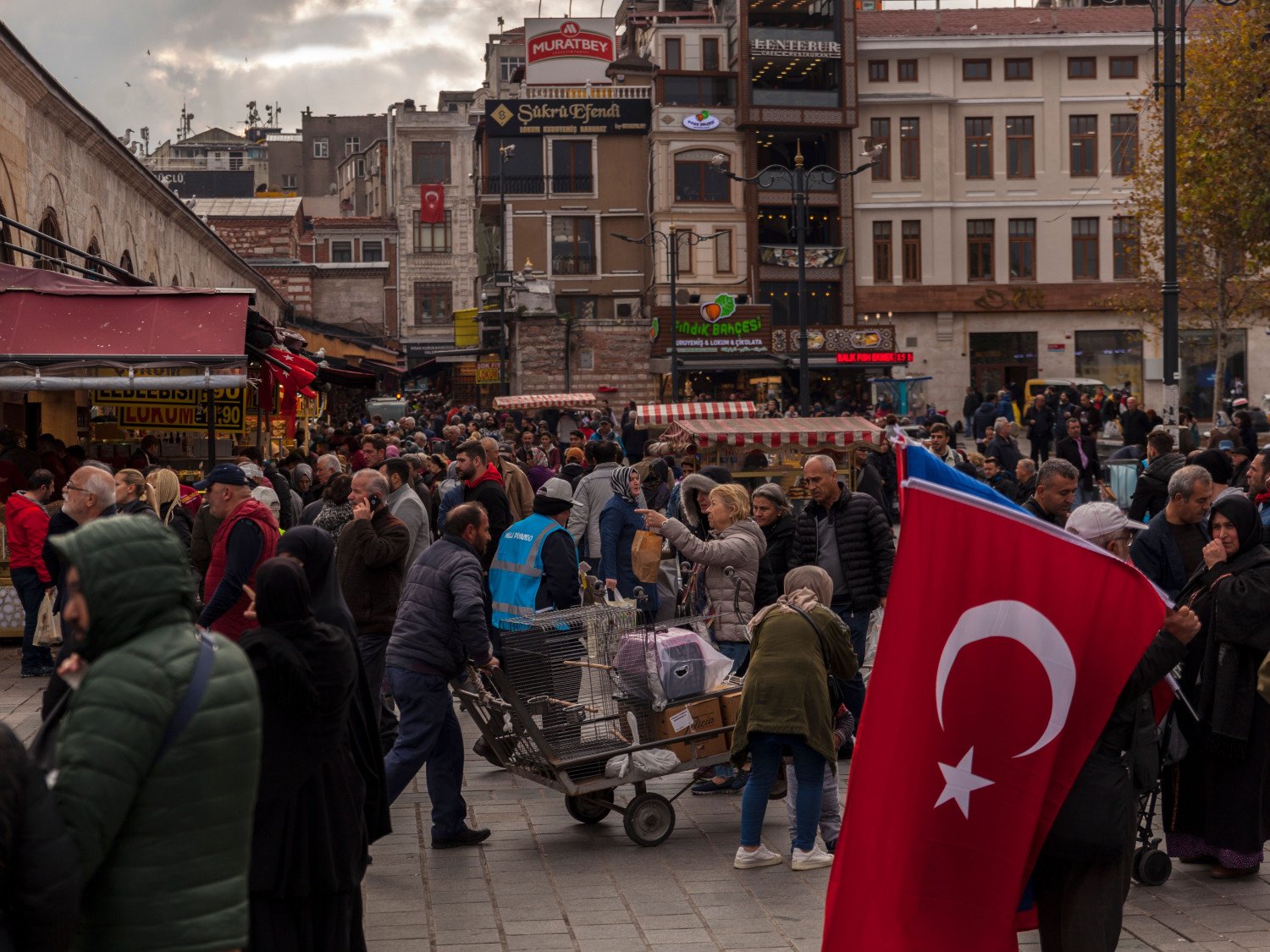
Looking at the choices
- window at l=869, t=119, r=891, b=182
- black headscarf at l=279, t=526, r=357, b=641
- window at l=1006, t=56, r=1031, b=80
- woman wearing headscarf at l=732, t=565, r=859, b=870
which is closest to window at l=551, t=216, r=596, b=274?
window at l=869, t=119, r=891, b=182

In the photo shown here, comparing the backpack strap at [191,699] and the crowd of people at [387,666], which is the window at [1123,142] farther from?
the backpack strap at [191,699]

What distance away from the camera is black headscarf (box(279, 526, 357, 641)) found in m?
5.10

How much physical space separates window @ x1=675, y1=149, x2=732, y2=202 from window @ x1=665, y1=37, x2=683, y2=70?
142 inches

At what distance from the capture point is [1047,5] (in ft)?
212

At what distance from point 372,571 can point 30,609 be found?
539 cm

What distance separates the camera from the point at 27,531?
12383mm

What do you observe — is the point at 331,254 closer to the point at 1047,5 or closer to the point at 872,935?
the point at 1047,5

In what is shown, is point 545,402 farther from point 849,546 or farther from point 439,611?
point 439,611

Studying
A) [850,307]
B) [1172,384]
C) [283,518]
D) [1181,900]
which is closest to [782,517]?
[1181,900]

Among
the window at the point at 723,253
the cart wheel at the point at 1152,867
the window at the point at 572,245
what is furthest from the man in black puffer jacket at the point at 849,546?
the window at the point at 572,245

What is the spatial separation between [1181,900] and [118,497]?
6.54 meters

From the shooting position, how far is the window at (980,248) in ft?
181

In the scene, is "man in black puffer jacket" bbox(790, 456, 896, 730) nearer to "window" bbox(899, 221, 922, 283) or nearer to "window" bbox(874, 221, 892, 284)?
"window" bbox(874, 221, 892, 284)

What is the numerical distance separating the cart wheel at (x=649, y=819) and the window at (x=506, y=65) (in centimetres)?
7545
